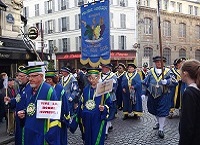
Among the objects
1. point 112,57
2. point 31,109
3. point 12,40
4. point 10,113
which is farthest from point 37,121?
point 112,57

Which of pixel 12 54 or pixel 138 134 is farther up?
pixel 12 54

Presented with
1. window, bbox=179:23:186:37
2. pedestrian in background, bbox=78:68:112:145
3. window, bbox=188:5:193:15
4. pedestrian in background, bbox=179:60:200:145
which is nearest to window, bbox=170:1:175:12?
window, bbox=179:23:186:37

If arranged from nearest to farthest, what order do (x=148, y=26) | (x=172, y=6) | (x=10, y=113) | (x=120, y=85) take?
(x=10, y=113) → (x=120, y=85) → (x=148, y=26) → (x=172, y=6)

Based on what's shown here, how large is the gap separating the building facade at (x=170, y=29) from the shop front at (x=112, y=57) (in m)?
1.10

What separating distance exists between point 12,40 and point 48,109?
1124 centimetres

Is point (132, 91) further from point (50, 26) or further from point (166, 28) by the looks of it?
point (50, 26)

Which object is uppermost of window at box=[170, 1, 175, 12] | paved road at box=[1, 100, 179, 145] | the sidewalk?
window at box=[170, 1, 175, 12]

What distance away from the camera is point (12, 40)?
15336mm

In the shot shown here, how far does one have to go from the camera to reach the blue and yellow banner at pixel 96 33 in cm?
1043

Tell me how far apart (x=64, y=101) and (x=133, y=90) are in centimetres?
584

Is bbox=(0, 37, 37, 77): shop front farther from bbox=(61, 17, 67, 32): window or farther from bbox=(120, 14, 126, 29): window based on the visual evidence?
bbox=(61, 17, 67, 32): window

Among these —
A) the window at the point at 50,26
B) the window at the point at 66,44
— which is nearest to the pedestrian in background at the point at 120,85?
the window at the point at 66,44

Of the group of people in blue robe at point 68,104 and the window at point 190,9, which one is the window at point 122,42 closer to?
the window at point 190,9

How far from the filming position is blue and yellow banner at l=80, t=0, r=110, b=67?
10.4 metres
